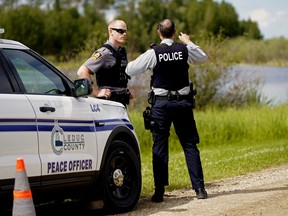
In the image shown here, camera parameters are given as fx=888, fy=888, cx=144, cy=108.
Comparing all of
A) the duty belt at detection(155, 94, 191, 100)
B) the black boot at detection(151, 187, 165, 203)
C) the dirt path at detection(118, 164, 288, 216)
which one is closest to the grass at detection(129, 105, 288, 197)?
the dirt path at detection(118, 164, 288, 216)

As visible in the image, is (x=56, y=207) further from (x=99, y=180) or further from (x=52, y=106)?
(x=52, y=106)

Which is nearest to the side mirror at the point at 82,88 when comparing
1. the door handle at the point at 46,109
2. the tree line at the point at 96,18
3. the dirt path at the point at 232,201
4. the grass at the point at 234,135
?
the door handle at the point at 46,109

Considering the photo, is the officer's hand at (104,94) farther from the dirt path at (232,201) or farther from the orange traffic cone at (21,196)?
the orange traffic cone at (21,196)

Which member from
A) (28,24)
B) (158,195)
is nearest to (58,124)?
(158,195)

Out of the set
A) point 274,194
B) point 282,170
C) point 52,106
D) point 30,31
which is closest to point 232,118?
point 282,170

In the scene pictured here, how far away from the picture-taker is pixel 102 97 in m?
9.89

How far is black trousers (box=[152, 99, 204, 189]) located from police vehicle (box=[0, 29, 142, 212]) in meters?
0.40

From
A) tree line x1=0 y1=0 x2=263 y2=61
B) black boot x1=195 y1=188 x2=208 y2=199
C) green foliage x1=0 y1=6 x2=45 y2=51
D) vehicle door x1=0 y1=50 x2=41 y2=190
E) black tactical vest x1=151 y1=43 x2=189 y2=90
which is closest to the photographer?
vehicle door x1=0 y1=50 x2=41 y2=190

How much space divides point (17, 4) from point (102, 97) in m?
48.9

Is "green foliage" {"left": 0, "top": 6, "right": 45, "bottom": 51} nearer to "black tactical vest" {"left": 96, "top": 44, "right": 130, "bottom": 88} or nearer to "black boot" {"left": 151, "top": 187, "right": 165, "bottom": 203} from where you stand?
"black tactical vest" {"left": 96, "top": 44, "right": 130, "bottom": 88}

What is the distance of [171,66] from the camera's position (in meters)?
9.82

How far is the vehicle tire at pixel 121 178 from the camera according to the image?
9.17 meters

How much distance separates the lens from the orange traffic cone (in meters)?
6.93

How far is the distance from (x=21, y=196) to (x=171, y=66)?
3.33m
